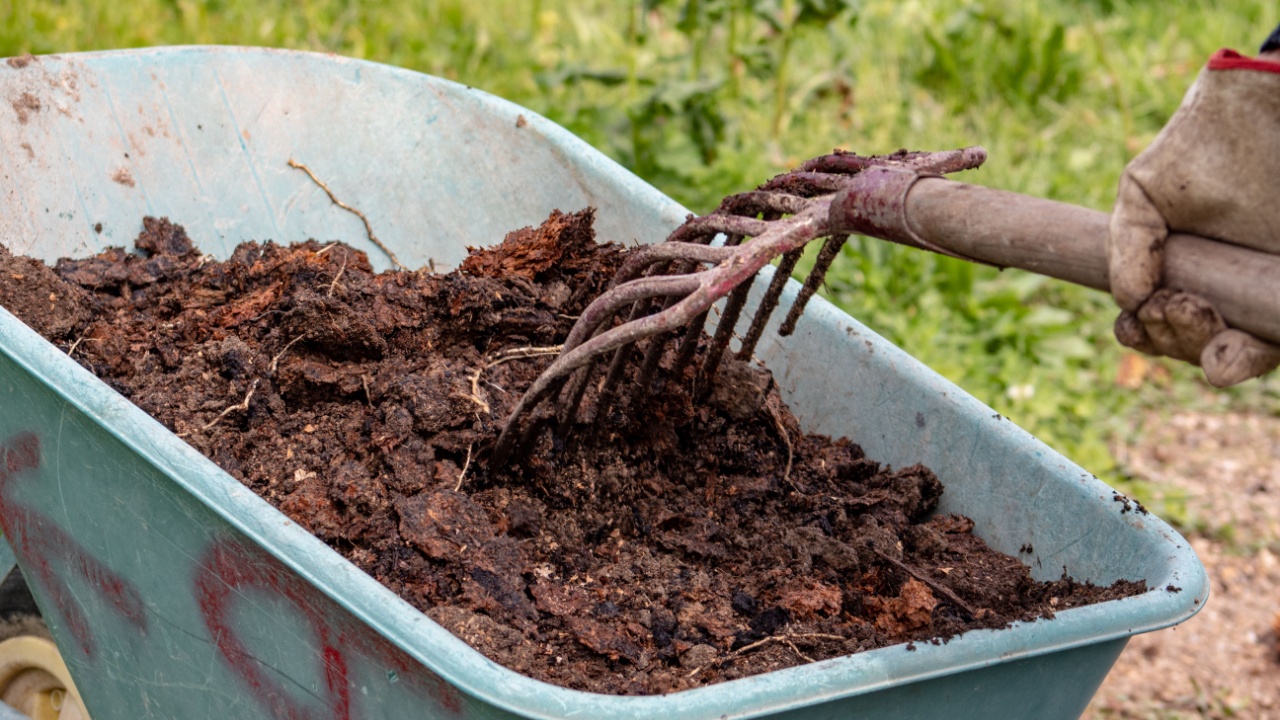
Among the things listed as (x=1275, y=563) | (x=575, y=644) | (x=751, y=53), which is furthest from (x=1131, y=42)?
(x=575, y=644)

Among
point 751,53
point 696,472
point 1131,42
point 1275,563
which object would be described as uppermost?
point 1131,42

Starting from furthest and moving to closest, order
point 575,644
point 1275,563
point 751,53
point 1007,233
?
point 751,53, point 1275,563, point 575,644, point 1007,233

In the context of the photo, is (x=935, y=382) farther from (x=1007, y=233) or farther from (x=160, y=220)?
(x=160, y=220)

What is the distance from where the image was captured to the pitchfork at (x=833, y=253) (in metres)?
1.02

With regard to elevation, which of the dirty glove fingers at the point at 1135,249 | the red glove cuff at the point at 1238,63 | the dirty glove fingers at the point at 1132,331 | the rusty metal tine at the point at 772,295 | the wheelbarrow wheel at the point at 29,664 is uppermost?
the red glove cuff at the point at 1238,63

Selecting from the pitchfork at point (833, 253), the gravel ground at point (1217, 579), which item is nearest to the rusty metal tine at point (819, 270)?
the pitchfork at point (833, 253)

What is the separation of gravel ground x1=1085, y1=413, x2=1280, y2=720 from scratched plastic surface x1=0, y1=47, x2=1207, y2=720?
3.19ft

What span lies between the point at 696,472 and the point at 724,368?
175 millimetres

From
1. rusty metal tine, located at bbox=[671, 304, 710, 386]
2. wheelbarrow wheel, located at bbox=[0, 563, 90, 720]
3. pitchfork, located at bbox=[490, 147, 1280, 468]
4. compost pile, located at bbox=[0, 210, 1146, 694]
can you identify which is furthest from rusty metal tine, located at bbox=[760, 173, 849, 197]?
wheelbarrow wheel, located at bbox=[0, 563, 90, 720]

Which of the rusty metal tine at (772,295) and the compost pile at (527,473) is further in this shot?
the rusty metal tine at (772,295)

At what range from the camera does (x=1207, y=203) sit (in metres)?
1.01

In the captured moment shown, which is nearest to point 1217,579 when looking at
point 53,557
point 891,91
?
point 891,91

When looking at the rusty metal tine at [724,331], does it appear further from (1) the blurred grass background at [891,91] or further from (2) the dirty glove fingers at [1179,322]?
(1) the blurred grass background at [891,91]

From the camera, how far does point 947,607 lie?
1433 millimetres
